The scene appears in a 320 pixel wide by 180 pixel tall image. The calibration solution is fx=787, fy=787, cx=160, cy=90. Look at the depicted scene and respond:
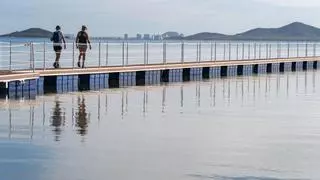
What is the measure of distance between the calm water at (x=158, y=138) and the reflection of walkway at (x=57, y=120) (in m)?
0.02

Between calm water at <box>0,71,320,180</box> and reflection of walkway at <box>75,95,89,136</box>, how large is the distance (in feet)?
0.07

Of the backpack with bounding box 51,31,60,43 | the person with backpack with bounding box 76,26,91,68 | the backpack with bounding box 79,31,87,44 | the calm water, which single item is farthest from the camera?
the backpack with bounding box 79,31,87,44

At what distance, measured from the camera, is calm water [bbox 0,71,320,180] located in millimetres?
10188

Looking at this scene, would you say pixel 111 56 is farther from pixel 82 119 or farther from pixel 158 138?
pixel 158 138

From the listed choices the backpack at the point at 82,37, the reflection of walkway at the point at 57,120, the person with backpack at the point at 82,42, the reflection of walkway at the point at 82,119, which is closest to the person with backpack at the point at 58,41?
the person with backpack at the point at 82,42

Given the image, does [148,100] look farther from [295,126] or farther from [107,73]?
[107,73]

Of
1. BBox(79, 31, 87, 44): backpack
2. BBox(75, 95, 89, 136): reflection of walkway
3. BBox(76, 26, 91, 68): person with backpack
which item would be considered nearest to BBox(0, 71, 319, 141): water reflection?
BBox(75, 95, 89, 136): reflection of walkway

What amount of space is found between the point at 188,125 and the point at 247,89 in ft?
39.4

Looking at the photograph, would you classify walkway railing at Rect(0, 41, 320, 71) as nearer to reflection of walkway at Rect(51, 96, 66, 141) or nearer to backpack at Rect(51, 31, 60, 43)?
backpack at Rect(51, 31, 60, 43)

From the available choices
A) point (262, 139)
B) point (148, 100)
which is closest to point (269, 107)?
point (148, 100)

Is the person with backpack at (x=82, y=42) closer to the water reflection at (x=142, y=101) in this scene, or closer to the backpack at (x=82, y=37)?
the backpack at (x=82, y=37)

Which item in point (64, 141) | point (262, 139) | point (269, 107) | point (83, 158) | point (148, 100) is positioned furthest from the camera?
point (148, 100)

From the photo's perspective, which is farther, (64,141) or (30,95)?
(30,95)

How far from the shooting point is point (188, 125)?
15.1 metres
